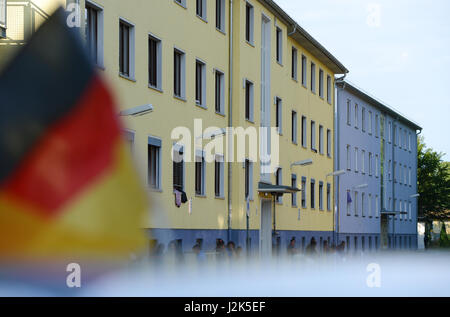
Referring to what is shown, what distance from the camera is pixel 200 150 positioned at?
83.3 feet

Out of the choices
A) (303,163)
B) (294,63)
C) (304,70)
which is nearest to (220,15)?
(303,163)

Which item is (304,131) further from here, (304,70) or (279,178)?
(279,178)

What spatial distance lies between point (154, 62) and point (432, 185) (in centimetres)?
5865

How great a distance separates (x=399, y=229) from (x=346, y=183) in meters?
19.7

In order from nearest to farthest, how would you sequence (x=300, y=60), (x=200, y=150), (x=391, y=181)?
(x=200, y=150), (x=300, y=60), (x=391, y=181)

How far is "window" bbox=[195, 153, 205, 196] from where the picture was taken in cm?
2528

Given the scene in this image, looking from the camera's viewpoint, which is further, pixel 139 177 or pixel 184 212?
pixel 184 212

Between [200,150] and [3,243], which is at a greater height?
[200,150]

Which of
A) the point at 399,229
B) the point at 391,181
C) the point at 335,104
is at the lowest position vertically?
the point at 399,229

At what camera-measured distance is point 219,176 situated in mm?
27750

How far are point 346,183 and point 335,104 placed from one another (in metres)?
5.65
